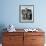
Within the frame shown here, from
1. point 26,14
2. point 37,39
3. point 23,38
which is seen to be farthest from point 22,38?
point 26,14

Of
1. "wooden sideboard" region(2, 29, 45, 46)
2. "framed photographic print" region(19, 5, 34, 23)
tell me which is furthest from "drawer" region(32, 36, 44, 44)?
"framed photographic print" region(19, 5, 34, 23)

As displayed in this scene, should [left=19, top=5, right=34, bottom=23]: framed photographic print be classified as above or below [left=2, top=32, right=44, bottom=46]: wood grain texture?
above

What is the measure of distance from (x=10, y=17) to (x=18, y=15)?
0.27m

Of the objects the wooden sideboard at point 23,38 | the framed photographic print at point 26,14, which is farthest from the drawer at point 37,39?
the framed photographic print at point 26,14

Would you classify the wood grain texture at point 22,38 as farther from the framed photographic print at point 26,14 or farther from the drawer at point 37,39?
the framed photographic print at point 26,14

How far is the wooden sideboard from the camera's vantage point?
3.58m

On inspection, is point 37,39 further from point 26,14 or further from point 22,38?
point 26,14

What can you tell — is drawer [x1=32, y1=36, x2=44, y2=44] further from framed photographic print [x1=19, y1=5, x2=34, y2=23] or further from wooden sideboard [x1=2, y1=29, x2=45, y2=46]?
framed photographic print [x1=19, y1=5, x2=34, y2=23]

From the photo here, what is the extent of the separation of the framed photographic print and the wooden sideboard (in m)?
0.63

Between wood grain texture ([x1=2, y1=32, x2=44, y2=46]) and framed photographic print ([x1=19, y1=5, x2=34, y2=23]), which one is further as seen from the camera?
framed photographic print ([x1=19, y1=5, x2=34, y2=23])

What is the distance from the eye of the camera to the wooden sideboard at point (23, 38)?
11.8 feet

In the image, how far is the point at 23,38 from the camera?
11.8 ft

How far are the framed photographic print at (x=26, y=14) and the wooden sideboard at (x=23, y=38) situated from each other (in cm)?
63

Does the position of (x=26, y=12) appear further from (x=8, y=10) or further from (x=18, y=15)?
(x=8, y=10)
